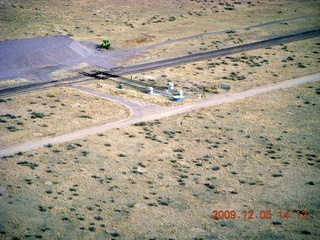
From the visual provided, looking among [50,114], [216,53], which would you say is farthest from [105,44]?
[50,114]

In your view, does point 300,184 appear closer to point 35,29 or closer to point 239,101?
point 239,101

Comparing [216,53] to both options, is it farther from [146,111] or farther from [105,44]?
[146,111]

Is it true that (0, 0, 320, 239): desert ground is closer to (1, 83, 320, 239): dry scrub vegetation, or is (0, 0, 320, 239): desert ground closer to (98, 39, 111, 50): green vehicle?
(1, 83, 320, 239): dry scrub vegetation

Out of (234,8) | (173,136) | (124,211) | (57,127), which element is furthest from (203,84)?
(234,8)
